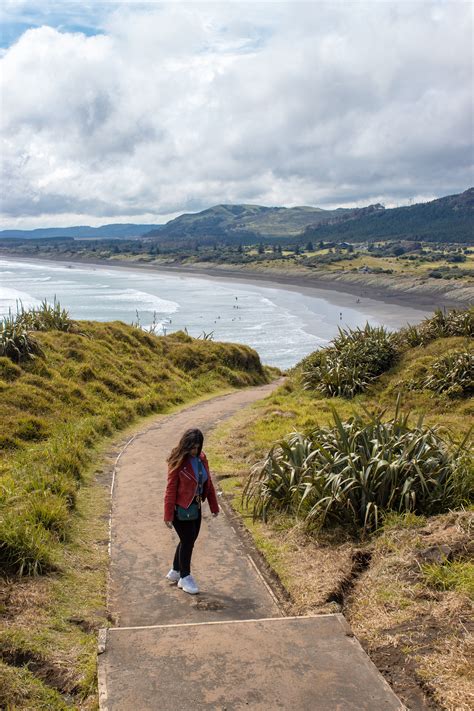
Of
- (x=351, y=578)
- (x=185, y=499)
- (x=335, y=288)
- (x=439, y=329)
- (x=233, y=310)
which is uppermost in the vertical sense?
(x=439, y=329)

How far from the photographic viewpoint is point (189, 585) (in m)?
5.85

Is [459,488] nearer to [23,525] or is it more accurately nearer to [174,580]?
[174,580]

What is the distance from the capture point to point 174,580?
19.9 ft

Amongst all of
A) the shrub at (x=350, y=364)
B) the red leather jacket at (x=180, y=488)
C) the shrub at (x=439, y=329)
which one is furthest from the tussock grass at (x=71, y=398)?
the shrub at (x=439, y=329)

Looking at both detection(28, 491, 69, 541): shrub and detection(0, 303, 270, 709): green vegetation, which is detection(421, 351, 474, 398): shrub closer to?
detection(0, 303, 270, 709): green vegetation

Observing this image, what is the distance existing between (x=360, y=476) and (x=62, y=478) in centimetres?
401

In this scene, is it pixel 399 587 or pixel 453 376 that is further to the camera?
pixel 453 376

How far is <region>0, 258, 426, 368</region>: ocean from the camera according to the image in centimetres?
4700

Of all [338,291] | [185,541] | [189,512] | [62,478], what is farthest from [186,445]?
[338,291]

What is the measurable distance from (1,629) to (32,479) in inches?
134

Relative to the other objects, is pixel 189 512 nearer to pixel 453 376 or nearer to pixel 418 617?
pixel 418 617

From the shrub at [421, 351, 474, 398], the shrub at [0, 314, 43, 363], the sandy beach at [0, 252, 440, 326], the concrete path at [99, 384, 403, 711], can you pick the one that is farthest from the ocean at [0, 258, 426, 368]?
the concrete path at [99, 384, 403, 711]

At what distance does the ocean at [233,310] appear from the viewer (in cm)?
4700

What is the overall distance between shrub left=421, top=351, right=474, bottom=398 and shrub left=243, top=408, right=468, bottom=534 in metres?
5.11
